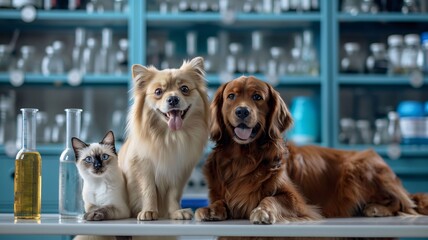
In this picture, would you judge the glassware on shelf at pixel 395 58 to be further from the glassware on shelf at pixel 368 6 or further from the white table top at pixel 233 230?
the white table top at pixel 233 230

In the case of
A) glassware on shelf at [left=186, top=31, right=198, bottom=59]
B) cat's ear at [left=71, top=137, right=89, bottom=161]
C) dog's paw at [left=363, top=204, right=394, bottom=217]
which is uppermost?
glassware on shelf at [left=186, top=31, right=198, bottom=59]

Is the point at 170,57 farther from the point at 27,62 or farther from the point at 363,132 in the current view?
the point at 363,132

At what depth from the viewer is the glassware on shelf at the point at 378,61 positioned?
3.52 meters

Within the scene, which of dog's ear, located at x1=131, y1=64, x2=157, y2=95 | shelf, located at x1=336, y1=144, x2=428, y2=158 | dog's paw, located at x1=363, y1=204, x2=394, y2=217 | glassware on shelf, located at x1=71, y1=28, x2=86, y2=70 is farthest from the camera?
glassware on shelf, located at x1=71, y1=28, x2=86, y2=70

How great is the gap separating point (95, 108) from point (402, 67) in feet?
7.07

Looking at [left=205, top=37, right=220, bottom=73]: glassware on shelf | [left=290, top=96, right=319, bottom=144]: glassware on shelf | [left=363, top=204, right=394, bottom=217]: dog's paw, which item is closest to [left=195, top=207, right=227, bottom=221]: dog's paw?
[left=363, top=204, right=394, bottom=217]: dog's paw

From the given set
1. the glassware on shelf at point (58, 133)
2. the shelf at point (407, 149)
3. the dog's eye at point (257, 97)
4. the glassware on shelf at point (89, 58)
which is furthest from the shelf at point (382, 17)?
the dog's eye at point (257, 97)

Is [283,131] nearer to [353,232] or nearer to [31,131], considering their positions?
[353,232]

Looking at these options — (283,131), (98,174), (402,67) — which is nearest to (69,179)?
(98,174)

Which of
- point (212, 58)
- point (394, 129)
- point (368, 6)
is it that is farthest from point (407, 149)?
point (212, 58)

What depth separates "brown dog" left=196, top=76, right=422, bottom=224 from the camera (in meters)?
1.32

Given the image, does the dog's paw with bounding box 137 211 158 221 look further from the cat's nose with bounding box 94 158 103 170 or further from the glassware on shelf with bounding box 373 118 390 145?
the glassware on shelf with bounding box 373 118 390 145

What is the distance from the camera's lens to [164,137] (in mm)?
1328

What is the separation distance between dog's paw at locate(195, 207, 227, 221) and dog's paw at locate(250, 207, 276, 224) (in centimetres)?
10
